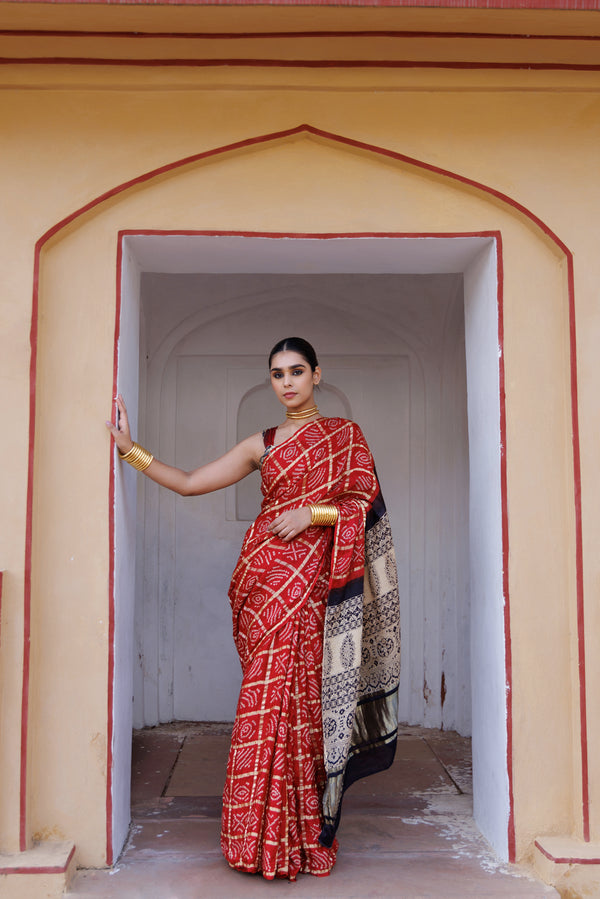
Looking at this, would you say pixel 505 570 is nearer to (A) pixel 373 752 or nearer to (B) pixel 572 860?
(A) pixel 373 752

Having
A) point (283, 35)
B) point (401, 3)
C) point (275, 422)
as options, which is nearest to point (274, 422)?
point (275, 422)

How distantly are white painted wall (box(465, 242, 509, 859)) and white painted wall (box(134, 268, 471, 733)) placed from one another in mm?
1246

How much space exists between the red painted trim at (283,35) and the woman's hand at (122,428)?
130 cm

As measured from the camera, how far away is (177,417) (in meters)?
4.86

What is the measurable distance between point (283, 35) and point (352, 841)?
301cm

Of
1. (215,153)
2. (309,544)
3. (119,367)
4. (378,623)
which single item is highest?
(215,153)

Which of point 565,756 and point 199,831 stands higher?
point 565,756

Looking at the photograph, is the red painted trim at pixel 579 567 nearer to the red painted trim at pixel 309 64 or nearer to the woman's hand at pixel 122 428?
the red painted trim at pixel 309 64

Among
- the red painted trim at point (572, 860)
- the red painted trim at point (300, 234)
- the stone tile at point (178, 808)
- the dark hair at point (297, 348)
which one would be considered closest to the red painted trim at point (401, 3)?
the red painted trim at point (300, 234)

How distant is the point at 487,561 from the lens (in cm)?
336

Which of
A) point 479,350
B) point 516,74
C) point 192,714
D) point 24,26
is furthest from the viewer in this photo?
point 192,714

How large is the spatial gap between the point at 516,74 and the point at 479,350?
105 centimetres

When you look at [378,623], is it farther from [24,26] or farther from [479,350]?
[24,26]

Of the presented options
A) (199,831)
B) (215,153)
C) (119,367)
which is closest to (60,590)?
(119,367)
